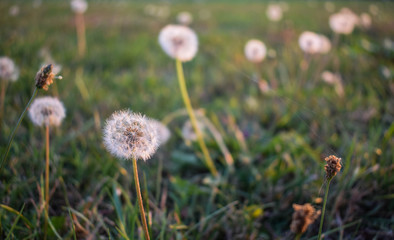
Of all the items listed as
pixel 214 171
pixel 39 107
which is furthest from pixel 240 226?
pixel 39 107

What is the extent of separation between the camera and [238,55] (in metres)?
4.17

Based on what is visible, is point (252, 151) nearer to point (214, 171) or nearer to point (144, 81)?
point (214, 171)

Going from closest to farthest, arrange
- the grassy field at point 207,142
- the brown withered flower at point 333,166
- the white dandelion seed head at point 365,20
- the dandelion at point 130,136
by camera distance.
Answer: the brown withered flower at point 333,166 → the dandelion at point 130,136 → the grassy field at point 207,142 → the white dandelion seed head at point 365,20

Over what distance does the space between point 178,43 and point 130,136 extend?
3.14 feet

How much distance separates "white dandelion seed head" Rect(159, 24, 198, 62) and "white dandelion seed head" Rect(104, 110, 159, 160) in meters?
0.78

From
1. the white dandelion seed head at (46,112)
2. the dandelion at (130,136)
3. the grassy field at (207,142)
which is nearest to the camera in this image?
the dandelion at (130,136)

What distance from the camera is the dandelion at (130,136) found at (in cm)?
94

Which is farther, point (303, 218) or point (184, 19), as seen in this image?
point (184, 19)

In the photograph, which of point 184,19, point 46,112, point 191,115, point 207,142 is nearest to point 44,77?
point 46,112

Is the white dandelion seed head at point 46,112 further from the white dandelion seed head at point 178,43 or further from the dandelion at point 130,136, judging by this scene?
the white dandelion seed head at point 178,43

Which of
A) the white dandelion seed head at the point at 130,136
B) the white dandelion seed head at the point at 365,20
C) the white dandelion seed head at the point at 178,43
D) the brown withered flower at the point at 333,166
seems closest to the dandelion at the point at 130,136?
the white dandelion seed head at the point at 130,136

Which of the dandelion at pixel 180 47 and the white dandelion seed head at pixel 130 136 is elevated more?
the dandelion at pixel 180 47

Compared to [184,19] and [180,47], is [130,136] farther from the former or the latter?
[184,19]

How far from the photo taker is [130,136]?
94 cm
